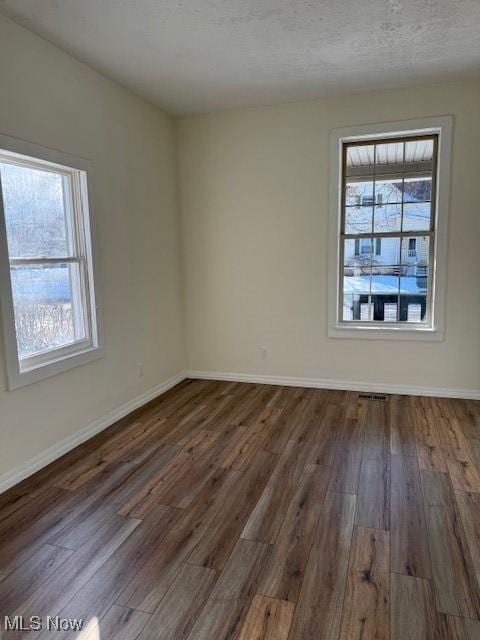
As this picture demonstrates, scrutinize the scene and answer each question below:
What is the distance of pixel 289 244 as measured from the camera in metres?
4.29

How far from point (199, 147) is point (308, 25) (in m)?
1.96

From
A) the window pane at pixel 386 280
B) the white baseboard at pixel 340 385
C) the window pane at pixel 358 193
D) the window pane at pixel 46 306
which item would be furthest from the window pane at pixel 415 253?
the window pane at pixel 46 306

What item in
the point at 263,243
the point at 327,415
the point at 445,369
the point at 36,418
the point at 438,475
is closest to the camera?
the point at 438,475

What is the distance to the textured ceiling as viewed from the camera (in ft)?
8.14

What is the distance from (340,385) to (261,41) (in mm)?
3096

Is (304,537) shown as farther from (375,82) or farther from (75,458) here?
(375,82)

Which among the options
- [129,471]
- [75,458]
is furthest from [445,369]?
[75,458]

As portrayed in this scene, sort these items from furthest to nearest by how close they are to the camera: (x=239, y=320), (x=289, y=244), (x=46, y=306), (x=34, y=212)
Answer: (x=239, y=320) → (x=289, y=244) → (x=46, y=306) → (x=34, y=212)

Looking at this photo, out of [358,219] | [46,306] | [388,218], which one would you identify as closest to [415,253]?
[388,218]

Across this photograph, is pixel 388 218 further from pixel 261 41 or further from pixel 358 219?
pixel 261 41

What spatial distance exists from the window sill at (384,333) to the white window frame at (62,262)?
7.61 feet

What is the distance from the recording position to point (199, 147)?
4445 mm

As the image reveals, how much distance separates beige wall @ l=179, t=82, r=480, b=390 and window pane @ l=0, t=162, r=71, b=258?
68.6 inches

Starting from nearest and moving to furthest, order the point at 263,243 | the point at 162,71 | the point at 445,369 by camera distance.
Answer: the point at 162,71
the point at 445,369
the point at 263,243
